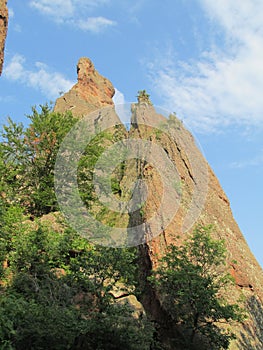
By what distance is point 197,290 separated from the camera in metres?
13.0

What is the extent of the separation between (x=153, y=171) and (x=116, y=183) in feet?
20.5

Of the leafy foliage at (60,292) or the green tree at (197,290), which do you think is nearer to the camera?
the leafy foliage at (60,292)

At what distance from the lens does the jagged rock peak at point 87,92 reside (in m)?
48.2

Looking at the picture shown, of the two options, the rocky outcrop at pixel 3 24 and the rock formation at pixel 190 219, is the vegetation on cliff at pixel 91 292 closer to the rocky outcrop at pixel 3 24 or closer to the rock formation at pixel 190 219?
the rock formation at pixel 190 219

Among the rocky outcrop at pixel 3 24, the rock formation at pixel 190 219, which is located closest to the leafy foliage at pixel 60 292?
the rock formation at pixel 190 219

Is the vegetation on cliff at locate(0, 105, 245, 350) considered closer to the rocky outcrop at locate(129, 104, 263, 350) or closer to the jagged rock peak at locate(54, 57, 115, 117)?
the rocky outcrop at locate(129, 104, 263, 350)

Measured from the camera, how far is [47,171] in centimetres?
2339

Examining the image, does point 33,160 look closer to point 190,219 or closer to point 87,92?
point 190,219

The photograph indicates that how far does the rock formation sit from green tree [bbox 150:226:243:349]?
85cm

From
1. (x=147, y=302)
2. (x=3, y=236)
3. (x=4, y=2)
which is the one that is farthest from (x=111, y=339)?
(x=4, y=2)

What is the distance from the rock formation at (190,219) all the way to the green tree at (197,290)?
0.85 m

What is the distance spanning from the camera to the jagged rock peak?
4822 centimetres

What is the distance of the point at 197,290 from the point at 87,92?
42462 millimetres

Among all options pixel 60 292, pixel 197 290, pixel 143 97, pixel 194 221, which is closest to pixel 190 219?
pixel 194 221
